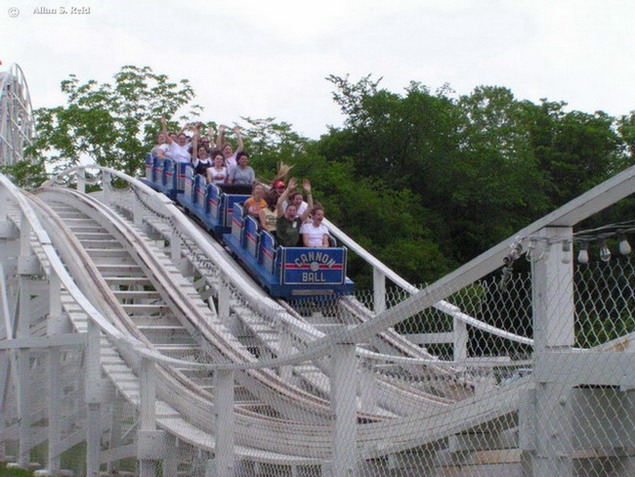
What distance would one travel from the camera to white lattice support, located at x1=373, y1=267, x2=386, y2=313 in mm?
13438

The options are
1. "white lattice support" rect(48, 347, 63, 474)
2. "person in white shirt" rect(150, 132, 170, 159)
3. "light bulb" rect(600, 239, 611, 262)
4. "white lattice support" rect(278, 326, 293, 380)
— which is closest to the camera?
Answer: "light bulb" rect(600, 239, 611, 262)

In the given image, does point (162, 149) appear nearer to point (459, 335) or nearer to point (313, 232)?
point (313, 232)

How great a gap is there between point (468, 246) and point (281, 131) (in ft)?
26.6

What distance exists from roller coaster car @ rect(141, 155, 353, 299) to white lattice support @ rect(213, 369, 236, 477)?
6257 mm

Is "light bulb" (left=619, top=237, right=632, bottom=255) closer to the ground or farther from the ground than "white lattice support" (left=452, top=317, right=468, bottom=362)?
farther from the ground

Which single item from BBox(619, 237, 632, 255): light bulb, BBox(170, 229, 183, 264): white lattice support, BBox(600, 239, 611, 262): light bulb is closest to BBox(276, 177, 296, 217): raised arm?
BBox(170, 229, 183, 264): white lattice support

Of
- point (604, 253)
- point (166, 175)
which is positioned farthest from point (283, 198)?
point (604, 253)

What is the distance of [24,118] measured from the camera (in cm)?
3566

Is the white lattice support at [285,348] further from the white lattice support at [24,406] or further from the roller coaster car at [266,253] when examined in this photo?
the white lattice support at [24,406]

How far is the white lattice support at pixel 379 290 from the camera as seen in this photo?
1344 cm

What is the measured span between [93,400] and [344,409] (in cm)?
548

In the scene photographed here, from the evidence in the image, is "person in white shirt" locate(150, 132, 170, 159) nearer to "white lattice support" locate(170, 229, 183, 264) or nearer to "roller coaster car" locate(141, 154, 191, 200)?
"roller coaster car" locate(141, 154, 191, 200)

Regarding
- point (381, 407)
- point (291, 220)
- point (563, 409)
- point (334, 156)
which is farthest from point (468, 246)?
point (563, 409)

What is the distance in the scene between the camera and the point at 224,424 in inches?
266
